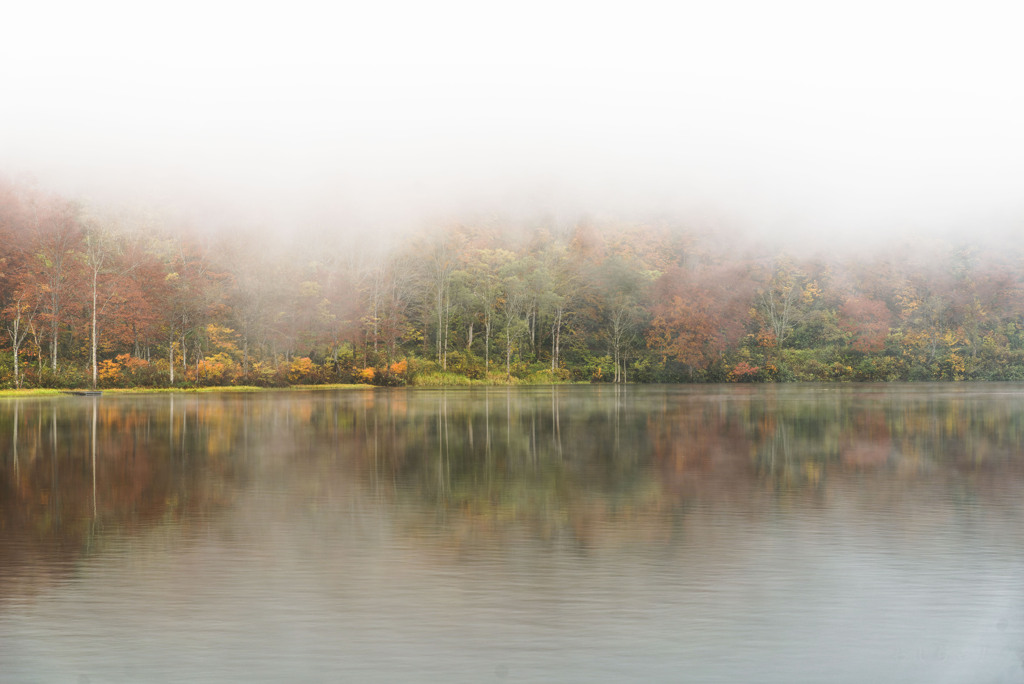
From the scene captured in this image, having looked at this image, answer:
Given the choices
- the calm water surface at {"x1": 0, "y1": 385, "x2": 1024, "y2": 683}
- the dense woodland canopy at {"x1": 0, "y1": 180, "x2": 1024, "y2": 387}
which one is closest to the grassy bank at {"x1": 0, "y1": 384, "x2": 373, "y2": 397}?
the dense woodland canopy at {"x1": 0, "y1": 180, "x2": 1024, "y2": 387}

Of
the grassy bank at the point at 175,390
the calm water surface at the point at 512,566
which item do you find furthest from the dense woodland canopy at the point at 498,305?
the calm water surface at the point at 512,566

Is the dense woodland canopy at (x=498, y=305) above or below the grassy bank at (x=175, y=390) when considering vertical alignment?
above

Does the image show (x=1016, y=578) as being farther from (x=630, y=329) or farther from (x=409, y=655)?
(x=630, y=329)

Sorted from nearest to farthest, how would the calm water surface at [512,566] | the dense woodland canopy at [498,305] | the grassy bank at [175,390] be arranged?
the calm water surface at [512,566], the grassy bank at [175,390], the dense woodland canopy at [498,305]

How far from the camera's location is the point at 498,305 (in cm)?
5519

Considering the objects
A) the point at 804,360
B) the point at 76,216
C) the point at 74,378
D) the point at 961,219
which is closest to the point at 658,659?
the point at 74,378

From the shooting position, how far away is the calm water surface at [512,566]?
3.90 metres

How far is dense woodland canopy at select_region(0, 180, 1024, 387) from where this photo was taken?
4356cm

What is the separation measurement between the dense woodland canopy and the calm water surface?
33590mm

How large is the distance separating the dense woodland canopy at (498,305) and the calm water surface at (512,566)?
110 feet

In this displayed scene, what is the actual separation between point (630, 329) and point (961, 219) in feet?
103

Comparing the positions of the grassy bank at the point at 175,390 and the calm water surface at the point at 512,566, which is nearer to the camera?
the calm water surface at the point at 512,566

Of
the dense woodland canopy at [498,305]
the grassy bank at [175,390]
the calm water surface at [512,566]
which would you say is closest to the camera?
the calm water surface at [512,566]

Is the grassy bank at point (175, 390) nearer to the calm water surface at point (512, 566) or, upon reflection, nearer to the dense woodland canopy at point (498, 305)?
the dense woodland canopy at point (498, 305)
